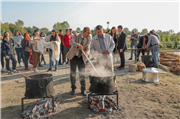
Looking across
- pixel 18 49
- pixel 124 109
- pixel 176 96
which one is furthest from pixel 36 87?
pixel 18 49

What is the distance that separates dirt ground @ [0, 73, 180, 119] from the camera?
3089 mm

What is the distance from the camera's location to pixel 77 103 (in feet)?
12.3

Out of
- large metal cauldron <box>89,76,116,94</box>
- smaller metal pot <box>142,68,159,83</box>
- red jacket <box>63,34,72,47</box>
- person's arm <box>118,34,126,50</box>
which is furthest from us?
red jacket <box>63,34,72,47</box>

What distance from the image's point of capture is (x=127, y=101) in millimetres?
3756

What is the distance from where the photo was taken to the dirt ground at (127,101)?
10.1ft

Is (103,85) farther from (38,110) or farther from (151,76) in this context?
(151,76)

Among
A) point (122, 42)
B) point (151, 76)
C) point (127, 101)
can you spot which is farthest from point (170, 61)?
point (127, 101)

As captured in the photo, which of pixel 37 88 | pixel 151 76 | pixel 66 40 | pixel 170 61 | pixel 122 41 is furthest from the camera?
pixel 66 40

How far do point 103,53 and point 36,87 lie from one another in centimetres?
221

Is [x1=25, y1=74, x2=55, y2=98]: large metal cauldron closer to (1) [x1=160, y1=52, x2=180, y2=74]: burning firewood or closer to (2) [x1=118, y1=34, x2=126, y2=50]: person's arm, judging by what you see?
(2) [x1=118, y1=34, x2=126, y2=50]: person's arm

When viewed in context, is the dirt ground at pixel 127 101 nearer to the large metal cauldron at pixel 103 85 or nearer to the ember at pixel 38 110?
the ember at pixel 38 110

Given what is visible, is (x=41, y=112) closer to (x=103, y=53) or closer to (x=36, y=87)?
(x=36, y=87)

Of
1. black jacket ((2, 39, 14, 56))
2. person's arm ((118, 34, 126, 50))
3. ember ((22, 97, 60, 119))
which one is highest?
person's arm ((118, 34, 126, 50))

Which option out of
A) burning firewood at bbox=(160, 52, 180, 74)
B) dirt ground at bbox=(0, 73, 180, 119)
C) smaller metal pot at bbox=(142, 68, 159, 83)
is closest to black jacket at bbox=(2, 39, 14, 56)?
dirt ground at bbox=(0, 73, 180, 119)
